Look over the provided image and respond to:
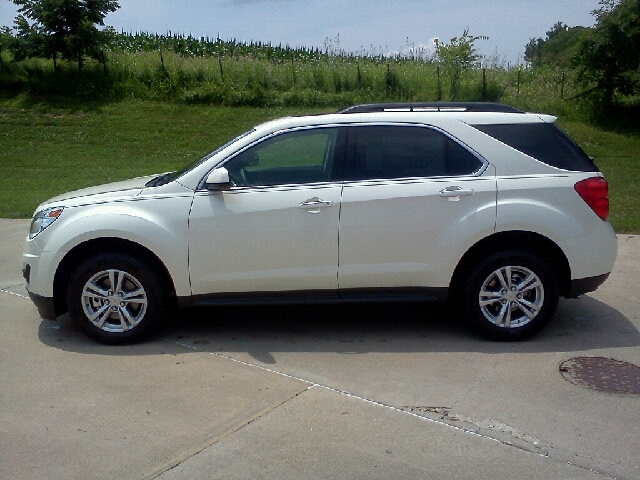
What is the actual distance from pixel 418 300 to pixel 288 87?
2111cm

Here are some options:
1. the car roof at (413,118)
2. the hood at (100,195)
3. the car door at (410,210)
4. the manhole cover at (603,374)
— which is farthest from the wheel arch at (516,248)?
the hood at (100,195)

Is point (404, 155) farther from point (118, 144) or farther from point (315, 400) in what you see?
point (118, 144)

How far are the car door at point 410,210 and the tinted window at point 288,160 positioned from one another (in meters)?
0.21

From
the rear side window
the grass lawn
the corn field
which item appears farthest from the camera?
the corn field

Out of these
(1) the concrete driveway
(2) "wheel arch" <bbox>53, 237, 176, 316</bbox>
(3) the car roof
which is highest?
(3) the car roof

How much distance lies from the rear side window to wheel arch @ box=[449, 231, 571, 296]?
616mm

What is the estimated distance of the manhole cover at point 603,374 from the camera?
193 inches

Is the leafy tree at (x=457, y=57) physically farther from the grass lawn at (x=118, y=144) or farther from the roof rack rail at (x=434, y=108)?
the roof rack rail at (x=434, y=108)

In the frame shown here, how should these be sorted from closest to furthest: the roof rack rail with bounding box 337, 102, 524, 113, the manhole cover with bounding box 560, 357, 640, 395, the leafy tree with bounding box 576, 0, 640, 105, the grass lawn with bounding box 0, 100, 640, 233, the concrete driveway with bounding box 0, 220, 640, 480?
the concrete driveway with bounding box 0, 220, 640, 480, the manhole cover with bounding box 560, 357, 640, 395, the roof rack rail with bounding box 337, 102, 524, 113, the grass lawn with bounding box 0, 100, 640, 233, the leafy tree with bounding box 576, 0, 640, 105

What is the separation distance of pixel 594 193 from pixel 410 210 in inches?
57.2

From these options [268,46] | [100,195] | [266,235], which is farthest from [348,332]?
[268,46]

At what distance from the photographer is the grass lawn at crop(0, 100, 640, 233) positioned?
15.2 metres

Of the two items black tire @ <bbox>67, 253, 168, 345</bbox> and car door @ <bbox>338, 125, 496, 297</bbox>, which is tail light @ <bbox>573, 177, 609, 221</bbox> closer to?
car door @ <bbox>338, 125, 496, 297</bbox>

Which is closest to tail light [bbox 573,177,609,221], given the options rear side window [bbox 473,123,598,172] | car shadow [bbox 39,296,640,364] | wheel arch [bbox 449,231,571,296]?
rear side window [bbox 473,123,598,172]
